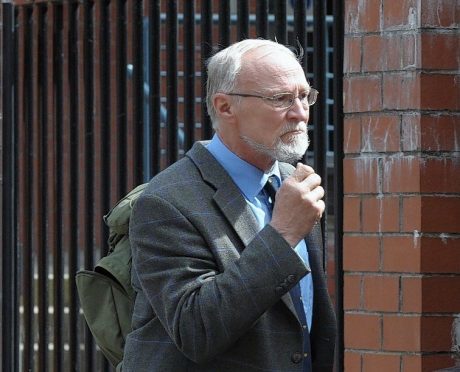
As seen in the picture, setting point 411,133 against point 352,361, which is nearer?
point 411,133

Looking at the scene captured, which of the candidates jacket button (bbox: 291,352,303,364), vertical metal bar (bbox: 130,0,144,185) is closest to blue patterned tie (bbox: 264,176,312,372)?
jacket button (bbox: 291,352,303,364)

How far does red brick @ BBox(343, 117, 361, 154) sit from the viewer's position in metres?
4.48

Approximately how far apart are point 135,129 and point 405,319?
1.78m

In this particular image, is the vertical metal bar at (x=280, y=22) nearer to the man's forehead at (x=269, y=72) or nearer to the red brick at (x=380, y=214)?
the red brick at (x=380, y=214)

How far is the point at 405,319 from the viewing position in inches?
169

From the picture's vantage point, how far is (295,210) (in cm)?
321

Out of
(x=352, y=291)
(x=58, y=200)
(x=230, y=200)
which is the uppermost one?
(x=230, y=200)

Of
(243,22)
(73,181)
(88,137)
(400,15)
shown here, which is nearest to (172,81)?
(243,22)

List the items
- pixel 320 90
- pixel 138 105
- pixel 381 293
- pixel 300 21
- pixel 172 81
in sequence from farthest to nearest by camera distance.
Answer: pixel 138 105 → pixel 172 81 → pixel 300 21 → pixel 320 90 → pixel 381 293

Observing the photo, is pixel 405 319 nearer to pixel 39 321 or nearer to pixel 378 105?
pixel 378 105

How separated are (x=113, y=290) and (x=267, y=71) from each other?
901 millimetres

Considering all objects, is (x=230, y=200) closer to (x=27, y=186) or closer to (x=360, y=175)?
(x=360, y=175)

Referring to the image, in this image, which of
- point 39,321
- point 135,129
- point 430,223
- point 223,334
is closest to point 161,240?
point 223,334

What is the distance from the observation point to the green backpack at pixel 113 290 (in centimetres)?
373
